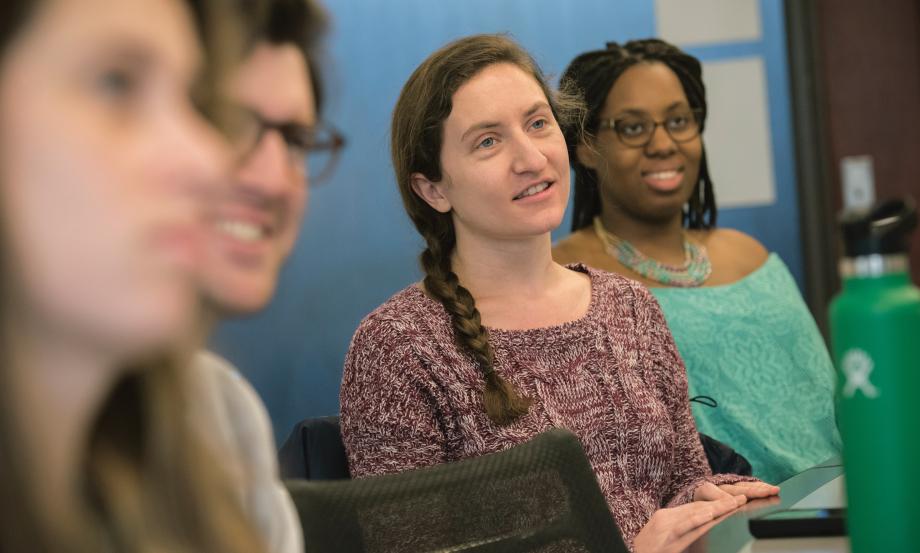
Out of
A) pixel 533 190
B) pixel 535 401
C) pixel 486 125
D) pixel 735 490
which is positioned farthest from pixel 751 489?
pixel 486 125

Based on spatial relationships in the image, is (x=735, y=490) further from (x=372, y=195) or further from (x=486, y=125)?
(x=372, y=195)

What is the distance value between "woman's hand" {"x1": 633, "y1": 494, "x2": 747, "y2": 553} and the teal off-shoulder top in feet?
2.60

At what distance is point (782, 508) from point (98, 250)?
0.92 meters

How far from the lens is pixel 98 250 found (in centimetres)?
44

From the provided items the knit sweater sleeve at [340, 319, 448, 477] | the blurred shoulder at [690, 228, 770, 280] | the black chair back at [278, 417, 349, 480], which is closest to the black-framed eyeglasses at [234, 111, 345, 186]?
the knit sweater sleeve at [340, 319, 448, 477]

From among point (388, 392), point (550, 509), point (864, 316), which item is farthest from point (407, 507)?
point (388, 392)

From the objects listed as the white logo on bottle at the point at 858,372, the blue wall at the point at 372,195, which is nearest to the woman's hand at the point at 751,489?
the white logo on bottle at the point at 858,372

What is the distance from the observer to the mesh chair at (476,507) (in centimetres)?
97

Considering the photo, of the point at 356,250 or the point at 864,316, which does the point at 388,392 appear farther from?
the point at 356,250

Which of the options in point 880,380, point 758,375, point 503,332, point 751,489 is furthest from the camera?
point 758,375

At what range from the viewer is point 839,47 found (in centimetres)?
344

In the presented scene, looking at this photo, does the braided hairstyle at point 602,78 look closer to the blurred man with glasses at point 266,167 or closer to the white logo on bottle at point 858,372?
the white logo on bottle at point 858,372

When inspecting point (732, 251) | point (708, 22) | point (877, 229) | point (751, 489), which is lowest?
point (751, 489)

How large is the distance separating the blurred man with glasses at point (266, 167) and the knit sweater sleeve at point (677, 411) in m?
1.33
